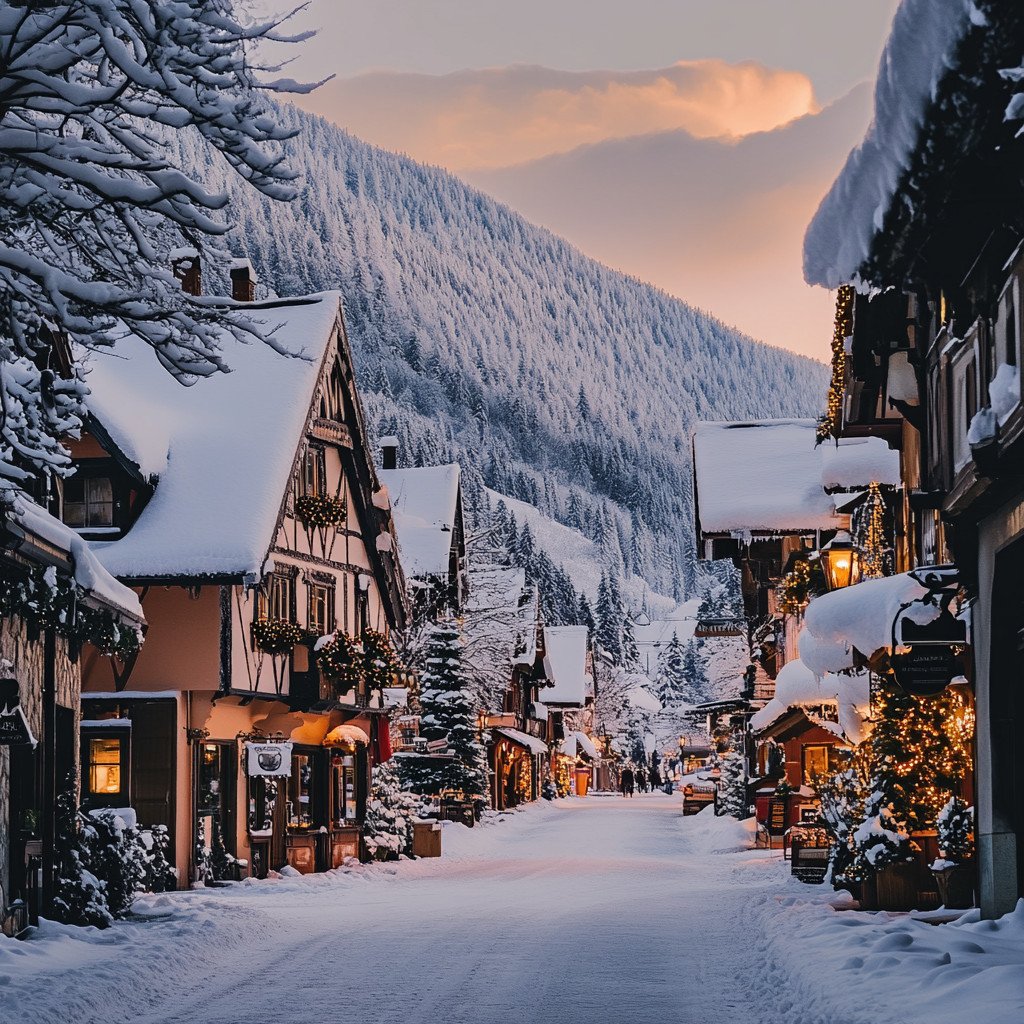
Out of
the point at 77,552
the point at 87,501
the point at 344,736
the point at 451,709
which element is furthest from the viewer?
the point at 451,709

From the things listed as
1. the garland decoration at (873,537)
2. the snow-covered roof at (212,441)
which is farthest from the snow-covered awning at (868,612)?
the snow-covered roof at (212,441)

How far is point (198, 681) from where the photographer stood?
26766mm

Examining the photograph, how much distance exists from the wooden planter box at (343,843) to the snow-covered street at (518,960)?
6.22 meters

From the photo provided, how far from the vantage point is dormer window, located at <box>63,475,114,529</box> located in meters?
28.2

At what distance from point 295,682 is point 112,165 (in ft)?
68.6

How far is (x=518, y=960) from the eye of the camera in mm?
15219

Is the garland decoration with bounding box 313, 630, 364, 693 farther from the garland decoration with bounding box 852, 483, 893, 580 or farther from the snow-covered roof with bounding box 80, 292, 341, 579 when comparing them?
the garland decoration with bounding box 852, 483, 893, 580

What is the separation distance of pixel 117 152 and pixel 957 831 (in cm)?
1132

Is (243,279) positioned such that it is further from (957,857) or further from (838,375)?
(957,857)

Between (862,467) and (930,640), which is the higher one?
(862,467)

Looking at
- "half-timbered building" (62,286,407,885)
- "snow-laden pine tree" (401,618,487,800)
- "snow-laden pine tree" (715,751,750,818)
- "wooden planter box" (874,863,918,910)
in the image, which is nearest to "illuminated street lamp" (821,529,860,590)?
"wooden planter box" (874,863,918,910)

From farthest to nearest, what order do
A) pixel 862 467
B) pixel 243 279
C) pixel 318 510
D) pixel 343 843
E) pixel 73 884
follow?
1. pixel 243 279
2. pixel 343 843
3. pixel 318 510
4. pixel 862 467
5. pixel 73 884

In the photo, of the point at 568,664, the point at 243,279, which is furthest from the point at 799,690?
the point at 568,664

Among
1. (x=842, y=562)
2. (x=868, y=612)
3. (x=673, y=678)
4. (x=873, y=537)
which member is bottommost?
(x=673, y=678)
